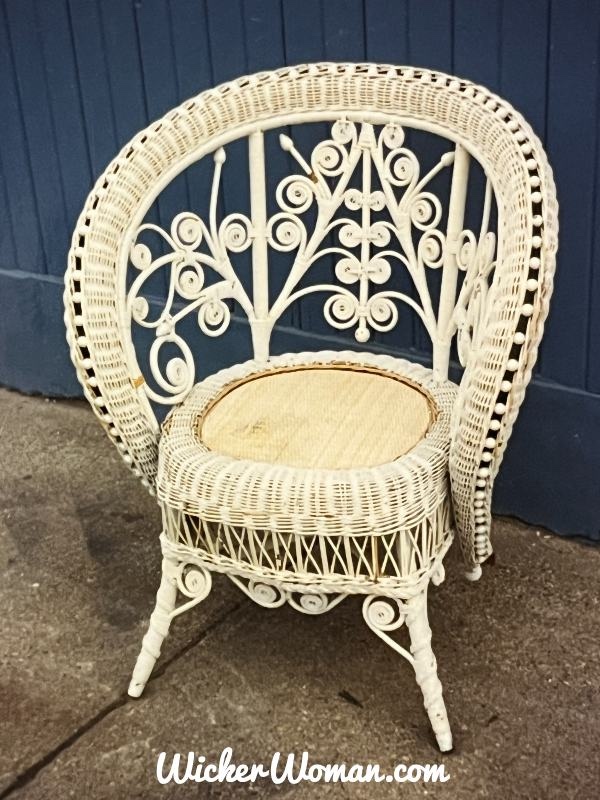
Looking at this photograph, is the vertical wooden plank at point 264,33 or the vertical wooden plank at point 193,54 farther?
the vertical wooden plank at point 193,54

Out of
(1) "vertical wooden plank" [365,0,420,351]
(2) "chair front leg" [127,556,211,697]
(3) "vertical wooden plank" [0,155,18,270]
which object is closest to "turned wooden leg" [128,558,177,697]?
(2) "chair front leg" [127,556,211,697]

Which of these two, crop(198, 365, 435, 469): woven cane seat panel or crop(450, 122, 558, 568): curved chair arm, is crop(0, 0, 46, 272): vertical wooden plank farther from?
crop(450, 122, 558, 568): curved chair arm

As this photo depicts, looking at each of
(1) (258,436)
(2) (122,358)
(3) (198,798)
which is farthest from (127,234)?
(3) (198,798)

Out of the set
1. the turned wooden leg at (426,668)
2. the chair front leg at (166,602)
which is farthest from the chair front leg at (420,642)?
the chair front leg at (166,602)

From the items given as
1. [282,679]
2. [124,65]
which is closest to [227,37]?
[124,65]

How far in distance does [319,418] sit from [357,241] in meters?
0.43

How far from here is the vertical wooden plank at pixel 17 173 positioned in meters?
2.93

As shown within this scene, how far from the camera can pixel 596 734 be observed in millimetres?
1768

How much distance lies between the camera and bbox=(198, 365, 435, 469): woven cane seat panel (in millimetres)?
1696

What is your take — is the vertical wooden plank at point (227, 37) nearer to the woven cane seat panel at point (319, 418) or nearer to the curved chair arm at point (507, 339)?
the woven cane seat panel at point (319, 418)

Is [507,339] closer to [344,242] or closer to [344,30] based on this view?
[344,242]

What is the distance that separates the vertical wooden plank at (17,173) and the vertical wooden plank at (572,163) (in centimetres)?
160

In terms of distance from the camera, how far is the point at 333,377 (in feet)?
6.49

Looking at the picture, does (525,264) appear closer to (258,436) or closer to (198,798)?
(258,436)
